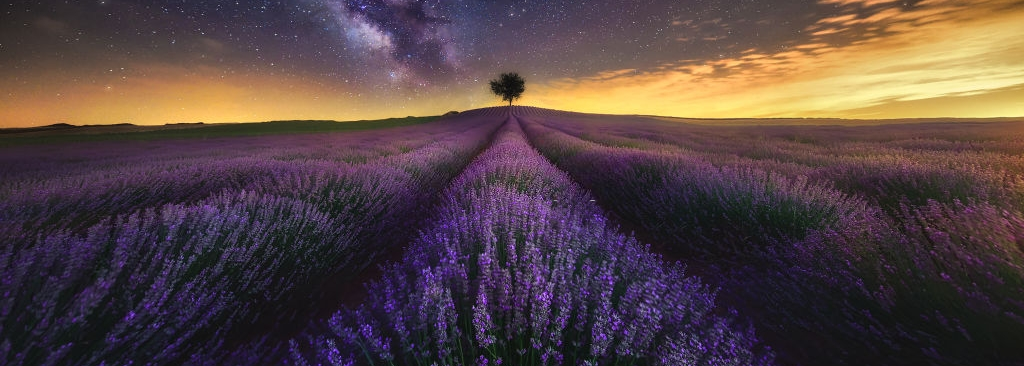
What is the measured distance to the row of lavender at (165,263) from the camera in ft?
3.60

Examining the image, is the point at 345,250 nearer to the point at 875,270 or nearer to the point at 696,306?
the point at 696,306

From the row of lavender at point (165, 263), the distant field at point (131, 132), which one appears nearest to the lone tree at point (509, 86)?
the distant field at point (131, 132)

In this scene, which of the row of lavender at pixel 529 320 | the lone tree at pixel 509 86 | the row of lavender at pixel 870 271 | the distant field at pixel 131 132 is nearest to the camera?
the row of lavender at pixel 529 320

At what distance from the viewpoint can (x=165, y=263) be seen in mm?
1368

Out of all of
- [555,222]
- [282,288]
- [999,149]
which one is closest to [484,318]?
[555,222]

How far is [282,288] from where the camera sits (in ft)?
6.64

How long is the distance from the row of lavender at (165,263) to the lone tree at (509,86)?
52.4 meters

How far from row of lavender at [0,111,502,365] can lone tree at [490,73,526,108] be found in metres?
52.4

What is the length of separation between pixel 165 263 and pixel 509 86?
5456cm

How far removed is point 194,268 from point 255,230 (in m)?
Answer: 0.33

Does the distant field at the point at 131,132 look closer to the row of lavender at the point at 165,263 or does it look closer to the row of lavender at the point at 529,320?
the row of lavender at the point at 165,263

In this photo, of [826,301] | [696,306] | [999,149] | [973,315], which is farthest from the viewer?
[999,149]

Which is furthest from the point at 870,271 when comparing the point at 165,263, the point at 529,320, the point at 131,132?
the point at 131,132

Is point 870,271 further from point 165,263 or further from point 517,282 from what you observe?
point 165,263
